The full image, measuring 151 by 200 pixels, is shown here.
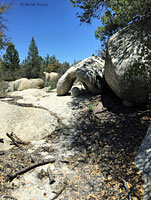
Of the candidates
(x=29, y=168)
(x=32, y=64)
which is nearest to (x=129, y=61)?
(x=29, y=168)

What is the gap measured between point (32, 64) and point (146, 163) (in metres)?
27.9

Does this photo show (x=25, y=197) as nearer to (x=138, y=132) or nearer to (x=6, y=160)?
(x=6, y=160)

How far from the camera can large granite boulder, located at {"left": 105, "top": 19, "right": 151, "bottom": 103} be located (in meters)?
4.11

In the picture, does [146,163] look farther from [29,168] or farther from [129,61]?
[129,61]

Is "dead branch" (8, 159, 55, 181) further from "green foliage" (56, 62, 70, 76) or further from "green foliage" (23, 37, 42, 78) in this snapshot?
"green foliage" (23, 37, 42, 78)

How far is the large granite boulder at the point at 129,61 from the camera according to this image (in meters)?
4.11

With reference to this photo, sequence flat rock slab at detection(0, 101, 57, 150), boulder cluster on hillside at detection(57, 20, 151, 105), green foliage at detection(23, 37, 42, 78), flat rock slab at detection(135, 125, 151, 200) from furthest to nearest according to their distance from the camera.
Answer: green foliage at detection(23, 37, 42, 78) < boulder cluster on hillside at detection(57, 20, 151, 105) < flat rock slab at detection(0, 101, 57, 150) < flat rock slab at detection(135, 125, 151, 200)

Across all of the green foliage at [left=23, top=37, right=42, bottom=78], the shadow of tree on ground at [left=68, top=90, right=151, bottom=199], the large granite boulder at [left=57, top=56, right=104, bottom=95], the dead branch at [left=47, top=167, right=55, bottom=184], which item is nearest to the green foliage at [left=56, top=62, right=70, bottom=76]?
the green foliage at [left=23, top=37, right=42, bottom=78]

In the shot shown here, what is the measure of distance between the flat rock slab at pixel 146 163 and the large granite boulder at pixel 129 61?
188 centimetres

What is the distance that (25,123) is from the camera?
446cm

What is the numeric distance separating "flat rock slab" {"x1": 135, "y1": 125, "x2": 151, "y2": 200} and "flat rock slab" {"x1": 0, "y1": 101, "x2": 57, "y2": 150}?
2527mm

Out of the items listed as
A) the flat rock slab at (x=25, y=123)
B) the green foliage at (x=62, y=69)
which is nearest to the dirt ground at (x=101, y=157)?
the flat rock slab at (x=25, y=123)

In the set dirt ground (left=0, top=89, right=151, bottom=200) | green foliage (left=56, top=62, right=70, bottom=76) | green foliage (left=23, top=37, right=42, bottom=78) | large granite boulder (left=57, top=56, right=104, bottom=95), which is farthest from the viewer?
green foliage (left=23, top=37, right=42, bottom=78)

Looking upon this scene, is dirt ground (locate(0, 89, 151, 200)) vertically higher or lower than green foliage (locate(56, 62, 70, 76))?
lower
